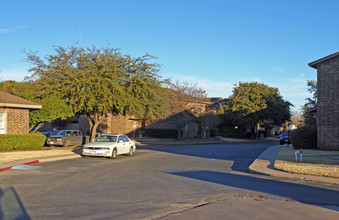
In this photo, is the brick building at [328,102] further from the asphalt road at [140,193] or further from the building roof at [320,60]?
the asphalt road at [140,193]

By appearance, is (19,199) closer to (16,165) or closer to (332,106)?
(16,165)

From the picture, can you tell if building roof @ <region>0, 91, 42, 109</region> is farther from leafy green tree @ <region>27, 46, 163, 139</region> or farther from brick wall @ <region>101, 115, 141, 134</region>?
brick wall @ <region>101, 115, 141, 134</region>

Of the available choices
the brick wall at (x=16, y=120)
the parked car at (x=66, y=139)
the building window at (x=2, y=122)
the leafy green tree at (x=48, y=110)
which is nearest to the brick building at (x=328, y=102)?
the leafy green tree at (x=48, y=110)

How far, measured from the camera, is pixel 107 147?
18.7 meters

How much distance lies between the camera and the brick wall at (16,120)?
67.3ft

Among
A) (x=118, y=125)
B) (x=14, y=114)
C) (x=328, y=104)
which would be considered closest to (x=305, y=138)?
(x=328, y=104)

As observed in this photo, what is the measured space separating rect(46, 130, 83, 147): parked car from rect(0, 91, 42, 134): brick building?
18.5 feet

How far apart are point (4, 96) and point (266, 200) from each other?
18.3 meters

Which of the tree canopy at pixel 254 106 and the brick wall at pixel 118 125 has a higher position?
the tree canopy at pixel 254 106

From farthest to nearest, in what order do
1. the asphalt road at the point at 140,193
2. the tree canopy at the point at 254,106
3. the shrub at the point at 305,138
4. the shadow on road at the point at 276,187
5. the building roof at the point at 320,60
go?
the tree canopy at the point at 254,106
the shrub at the point at 305,138
the building roof at the point at 320,60
the shadow on road at the point at 276,187
the asphalt road at the point at 140,193

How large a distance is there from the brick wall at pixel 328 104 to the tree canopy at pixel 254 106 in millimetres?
28022

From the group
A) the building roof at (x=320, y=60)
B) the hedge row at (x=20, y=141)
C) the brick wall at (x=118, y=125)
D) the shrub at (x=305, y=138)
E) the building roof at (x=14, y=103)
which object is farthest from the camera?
the brick wall at (x=118, y=125)

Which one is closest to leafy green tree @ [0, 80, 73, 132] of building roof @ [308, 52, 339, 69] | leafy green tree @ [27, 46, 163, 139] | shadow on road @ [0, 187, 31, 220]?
leafy green tree @ [27, 46, 163, 139]

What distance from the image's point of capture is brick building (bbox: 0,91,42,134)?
2030cm
